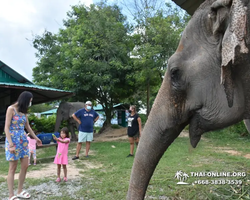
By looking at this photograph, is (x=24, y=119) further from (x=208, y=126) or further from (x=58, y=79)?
(x=58, y=79)

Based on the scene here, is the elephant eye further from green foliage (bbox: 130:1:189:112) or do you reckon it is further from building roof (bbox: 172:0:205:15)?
green foliage (bbox: 130:1:189:112)

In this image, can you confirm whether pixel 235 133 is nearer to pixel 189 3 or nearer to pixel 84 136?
pixel 84 136

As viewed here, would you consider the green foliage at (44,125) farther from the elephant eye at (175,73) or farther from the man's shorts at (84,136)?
the elephant eye at (175,73)

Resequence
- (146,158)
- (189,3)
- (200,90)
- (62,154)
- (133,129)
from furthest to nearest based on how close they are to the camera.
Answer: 1. (133,129)
2. (62,154)
3. (189,3)
4. (146,158)
5. (200,90)

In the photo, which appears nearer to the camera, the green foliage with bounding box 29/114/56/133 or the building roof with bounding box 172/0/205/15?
the building roof with bounding box 172/0/205/15

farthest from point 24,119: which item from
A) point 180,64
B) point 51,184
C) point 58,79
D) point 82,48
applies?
point 58,79

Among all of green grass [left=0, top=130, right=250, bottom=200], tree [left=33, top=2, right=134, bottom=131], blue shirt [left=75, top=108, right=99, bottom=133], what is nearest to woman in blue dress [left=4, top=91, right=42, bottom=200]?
green grass [left=0, top=130, right=250, bottom=200]

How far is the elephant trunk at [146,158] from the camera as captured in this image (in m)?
1.97

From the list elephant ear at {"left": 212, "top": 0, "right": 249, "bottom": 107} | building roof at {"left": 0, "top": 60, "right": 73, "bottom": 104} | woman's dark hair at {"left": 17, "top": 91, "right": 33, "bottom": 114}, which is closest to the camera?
elephant ear at {"left": 212, "top": 0, "right": 249, "bottom": 107}

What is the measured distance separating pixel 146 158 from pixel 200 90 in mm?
683

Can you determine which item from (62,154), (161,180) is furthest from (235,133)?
(62,154)

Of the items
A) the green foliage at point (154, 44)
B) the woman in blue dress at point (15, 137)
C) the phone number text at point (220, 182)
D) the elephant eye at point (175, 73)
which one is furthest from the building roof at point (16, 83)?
the elephant eye at point (175, 73)

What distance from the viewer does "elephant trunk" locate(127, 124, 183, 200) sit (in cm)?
197

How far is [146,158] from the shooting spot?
2.02m
